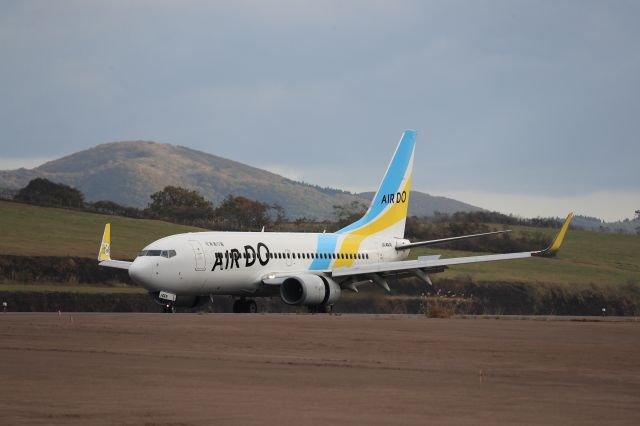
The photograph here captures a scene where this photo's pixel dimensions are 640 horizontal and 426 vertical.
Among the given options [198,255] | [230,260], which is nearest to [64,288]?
[230,260]

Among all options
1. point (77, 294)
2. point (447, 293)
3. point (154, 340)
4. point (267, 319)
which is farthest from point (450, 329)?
point (447, 293)

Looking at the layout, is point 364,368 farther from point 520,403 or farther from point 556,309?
point 556,309

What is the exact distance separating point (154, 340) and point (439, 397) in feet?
34.0

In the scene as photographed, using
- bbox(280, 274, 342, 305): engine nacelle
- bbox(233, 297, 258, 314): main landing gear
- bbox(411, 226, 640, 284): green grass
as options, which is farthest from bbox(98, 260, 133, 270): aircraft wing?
bbox(411, 226, 640, 284): green grass

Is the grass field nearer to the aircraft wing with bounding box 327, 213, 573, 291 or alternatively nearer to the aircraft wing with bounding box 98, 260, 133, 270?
the aircraft wing with bounding box 98, 260, 133, 270

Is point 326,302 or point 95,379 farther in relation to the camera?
point 326,302

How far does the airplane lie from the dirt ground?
590 inches

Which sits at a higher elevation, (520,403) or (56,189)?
(56,189)

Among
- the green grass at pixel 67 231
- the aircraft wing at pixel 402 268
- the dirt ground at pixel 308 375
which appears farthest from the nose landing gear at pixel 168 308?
the green grass at pixel 67 231

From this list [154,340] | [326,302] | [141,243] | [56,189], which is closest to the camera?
[154,340]

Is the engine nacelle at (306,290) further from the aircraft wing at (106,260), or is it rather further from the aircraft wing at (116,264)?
the aircraft wing at (106,260)

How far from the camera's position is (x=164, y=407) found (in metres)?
14.7

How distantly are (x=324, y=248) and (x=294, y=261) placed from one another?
96.9 inches

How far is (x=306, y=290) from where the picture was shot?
4906 cm
